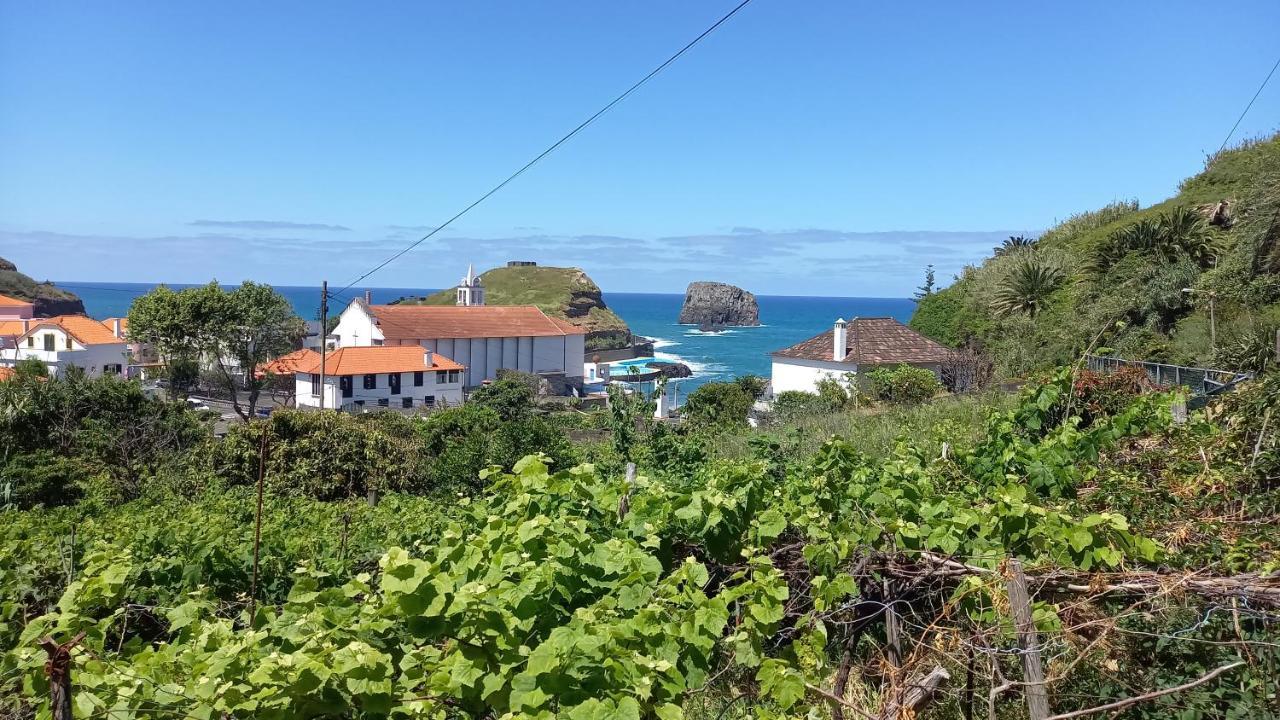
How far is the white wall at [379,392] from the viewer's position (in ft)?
167

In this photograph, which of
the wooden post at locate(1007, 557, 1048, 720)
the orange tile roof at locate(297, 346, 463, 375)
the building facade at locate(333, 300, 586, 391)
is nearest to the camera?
the wooden post at locate(1007, 557, 1048, 720)

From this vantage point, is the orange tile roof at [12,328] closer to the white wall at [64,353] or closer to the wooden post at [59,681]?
the white wall at [64,353]

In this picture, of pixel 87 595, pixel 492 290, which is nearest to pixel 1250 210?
pixel 87 595

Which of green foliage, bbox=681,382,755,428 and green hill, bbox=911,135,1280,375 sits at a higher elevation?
green hill, bbox=911,135,1280,375

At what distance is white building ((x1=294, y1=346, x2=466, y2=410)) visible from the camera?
51219 mm

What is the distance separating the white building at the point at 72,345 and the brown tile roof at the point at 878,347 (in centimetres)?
4560

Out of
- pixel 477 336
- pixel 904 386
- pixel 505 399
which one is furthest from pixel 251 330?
pixel 904 386

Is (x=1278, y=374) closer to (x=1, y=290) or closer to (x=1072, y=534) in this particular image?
(x=1072, y=534)

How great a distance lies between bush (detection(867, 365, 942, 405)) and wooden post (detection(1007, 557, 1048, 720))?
A: 19765 mm

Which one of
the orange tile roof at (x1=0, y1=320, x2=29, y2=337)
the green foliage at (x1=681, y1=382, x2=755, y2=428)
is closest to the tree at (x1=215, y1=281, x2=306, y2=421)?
the orange tile roof at (x1=0, y1=320, x2=29, y2=337)

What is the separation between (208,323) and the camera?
44531 millimetres

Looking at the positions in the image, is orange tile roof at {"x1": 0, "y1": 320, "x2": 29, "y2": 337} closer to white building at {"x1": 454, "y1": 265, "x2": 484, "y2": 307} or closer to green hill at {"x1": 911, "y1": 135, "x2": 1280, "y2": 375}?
white building at {"x1": 454, "y1": 265, "x2": 484, "y2": 307}

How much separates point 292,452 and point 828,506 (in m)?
13.7

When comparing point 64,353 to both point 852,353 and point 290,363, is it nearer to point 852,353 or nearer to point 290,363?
point 290,363
